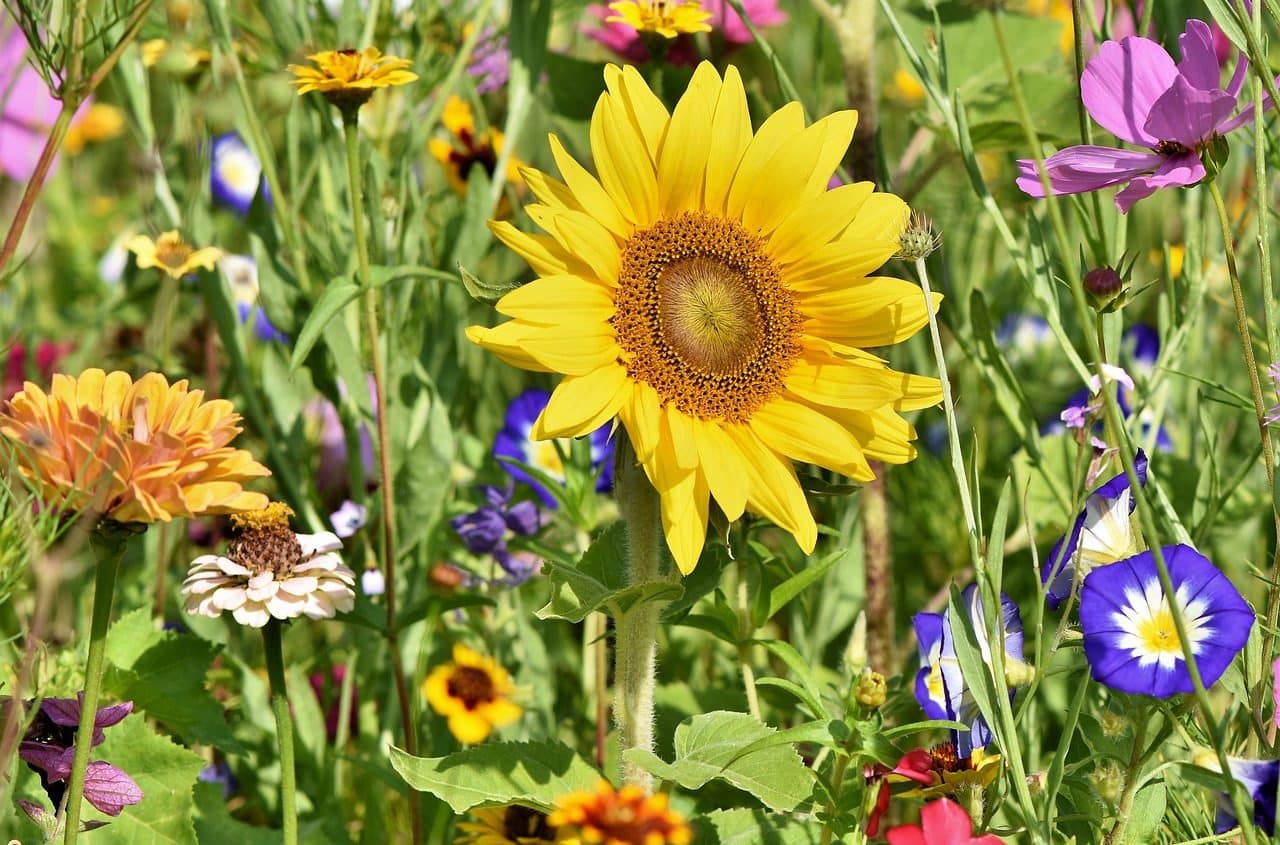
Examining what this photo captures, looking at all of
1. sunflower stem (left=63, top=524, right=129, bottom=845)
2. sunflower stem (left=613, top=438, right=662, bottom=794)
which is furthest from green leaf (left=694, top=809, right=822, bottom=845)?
sunflower stem (left=63, top=524, right=129, bottom=845)

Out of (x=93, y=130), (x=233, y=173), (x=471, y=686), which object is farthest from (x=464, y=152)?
(x=93, y=130)

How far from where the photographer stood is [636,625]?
0.85 meters

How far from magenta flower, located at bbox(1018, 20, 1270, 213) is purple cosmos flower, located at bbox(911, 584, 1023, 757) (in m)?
0.26

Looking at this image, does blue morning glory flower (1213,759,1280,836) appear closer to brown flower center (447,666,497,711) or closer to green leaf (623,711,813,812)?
green leaf (623,711,813,812)

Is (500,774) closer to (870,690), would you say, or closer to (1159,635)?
(870,690)

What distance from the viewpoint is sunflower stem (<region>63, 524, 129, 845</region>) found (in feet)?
2.36

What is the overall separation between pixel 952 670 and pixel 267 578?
1.43 feet

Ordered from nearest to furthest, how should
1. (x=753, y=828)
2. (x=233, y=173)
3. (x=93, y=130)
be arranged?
(x=753, y=828), (x=233, y=173), (x=93, y=130)

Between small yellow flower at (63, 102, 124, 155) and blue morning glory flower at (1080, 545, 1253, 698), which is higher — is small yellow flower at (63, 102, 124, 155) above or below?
above


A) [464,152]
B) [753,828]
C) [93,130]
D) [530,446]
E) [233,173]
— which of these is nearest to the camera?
[753,828]

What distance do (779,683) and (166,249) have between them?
0.73 meters

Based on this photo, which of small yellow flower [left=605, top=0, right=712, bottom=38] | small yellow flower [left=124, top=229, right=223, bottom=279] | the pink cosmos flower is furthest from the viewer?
the pink cosmos flower

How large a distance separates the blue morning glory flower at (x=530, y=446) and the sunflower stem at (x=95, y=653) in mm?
682

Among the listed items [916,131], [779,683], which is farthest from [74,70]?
[916,131]
